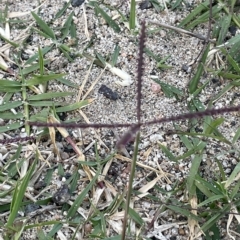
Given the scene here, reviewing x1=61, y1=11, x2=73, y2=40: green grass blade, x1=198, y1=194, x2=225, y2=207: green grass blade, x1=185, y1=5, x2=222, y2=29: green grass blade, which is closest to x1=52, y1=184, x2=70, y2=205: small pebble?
x1=198, y1=194, x2=225, y2=207: green grass blade

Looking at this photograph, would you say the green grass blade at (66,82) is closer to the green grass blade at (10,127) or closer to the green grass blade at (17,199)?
the green grass blade at (10,127)

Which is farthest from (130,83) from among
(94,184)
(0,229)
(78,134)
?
(0,229)

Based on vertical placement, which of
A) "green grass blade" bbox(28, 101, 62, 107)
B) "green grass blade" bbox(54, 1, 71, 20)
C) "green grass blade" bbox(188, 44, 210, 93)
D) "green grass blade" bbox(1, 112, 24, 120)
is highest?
"green grass blade" bbox(54, 1, 71, 20)

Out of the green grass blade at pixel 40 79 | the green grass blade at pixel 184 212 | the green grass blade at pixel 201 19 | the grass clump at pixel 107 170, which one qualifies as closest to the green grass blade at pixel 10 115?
the grass clump at pixel 107 170

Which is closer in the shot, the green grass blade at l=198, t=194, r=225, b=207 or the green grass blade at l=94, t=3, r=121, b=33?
the green grass blade at l=198, t=194, r=225, b=207

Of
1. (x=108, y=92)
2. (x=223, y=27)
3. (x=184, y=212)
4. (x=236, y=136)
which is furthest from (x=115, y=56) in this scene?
(x=184, y=212)

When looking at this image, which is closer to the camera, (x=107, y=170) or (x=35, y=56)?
(x=107, y=170)

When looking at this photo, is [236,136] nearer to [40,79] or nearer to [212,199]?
[212,199]

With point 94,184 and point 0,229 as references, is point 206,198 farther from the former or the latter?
point 0,229

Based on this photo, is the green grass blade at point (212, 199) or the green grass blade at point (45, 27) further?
the green grass blade at point (45, 27)

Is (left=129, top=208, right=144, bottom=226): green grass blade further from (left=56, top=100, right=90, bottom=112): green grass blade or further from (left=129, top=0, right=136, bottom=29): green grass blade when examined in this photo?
(left=129, top=0, right=136, bottom=29): green grass blade

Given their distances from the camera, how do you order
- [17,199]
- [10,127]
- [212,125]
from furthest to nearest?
[10,127] < [212,125] < [17,199]
